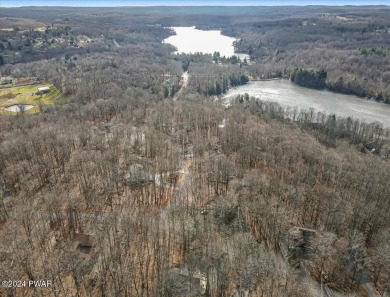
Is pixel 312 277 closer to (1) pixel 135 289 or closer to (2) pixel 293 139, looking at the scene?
(1) pixel 135 289

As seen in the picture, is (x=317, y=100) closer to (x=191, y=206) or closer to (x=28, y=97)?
(x=191, y=206)

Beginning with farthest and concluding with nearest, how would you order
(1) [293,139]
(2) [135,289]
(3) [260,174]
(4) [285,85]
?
(4) [285,85], (1) [293,139], (3) [260,174], (2) [135,289]

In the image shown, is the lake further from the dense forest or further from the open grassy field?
the open grassy field

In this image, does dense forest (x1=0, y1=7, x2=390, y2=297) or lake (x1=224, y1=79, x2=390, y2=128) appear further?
lake (x1=224, y1=79, x2=390, y2=128)

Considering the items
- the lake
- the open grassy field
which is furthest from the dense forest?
the lake

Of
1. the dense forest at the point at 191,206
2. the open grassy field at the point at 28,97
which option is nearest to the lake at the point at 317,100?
the dense forest at the point at 191,206

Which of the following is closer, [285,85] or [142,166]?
[142,166]

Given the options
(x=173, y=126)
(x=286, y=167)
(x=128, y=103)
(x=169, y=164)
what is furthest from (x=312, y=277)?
(x=128, y=103)
